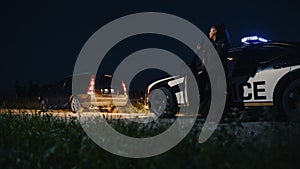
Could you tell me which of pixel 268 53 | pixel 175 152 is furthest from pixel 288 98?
pixel 175 152

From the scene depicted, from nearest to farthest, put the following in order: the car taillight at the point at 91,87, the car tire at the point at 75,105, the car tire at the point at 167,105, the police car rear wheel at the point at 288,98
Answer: the police car rear wheel at the point at 288,98 → the car tire at the point at 167,105 → the car taillight at the point at 91,87 → the car tire at the point at 75,105

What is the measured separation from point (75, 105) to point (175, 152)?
11.3 metres

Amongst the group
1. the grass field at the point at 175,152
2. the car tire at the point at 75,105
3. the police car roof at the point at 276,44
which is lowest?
the grass field at the point at 175,152

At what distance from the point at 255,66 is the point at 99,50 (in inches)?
191

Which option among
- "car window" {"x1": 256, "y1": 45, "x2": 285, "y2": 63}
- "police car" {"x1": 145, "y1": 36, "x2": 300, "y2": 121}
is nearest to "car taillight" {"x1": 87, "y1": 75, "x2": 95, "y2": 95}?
"police car" {"x1": 145, "y1": 36, "x2": 300, "y2": 121}

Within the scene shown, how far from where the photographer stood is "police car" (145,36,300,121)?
690 centimetres

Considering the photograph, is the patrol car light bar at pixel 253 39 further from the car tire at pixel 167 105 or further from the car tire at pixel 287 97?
the car tire at pixel 167 105

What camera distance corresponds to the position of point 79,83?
46.8ft

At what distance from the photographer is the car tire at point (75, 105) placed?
14.1 m

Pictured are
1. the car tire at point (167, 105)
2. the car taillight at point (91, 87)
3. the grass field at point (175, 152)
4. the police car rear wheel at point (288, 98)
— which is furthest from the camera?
the car taillight at point (91, 87)

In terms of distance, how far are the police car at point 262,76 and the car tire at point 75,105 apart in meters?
6.22

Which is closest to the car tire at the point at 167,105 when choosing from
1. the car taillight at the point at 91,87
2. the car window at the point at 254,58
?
the car window at the point at 254,58

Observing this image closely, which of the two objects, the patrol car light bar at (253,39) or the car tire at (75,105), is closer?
the patrol car light bar at (253,39)

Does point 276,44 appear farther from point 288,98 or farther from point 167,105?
point 167,105
